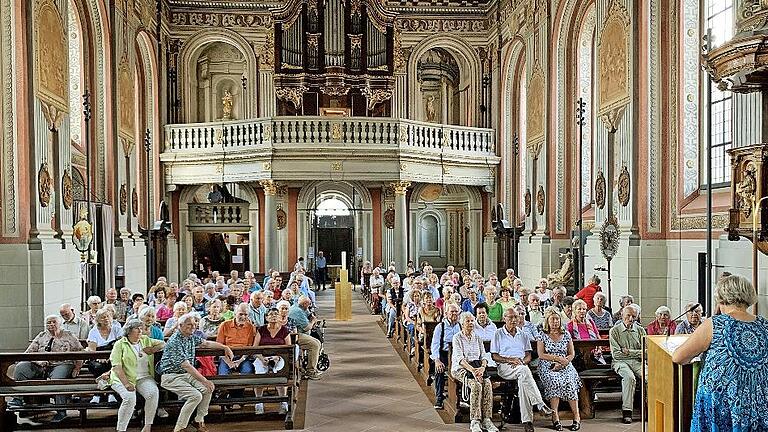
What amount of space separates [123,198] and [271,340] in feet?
33.8

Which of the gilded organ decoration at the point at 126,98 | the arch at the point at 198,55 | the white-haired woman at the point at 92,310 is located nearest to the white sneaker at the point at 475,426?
the white-haired woman at the point at 92,310

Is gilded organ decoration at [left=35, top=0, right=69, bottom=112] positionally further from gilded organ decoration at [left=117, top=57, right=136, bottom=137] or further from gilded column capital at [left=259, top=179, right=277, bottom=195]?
gilded column capital at [left=259, top=179, right=277, bottom=195]

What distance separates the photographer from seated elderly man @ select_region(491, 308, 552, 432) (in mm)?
8906

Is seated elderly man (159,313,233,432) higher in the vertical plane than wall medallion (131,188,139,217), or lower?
lower

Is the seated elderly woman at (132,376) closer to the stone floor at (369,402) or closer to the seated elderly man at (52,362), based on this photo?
the stone floor at (369,402)

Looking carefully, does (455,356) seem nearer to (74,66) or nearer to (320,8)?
(74,66)

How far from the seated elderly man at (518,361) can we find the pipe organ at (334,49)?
15144 mm

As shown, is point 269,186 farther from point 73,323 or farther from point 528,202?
point 73,323

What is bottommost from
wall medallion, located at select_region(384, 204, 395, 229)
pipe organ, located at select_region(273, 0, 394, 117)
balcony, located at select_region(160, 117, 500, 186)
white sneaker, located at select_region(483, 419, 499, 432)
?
white sneaker, located at select_region(483, 419, 499, 432)

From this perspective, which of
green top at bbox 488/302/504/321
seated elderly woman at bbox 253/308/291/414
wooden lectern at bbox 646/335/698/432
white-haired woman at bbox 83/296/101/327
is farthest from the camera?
green top at bbox 488/302/504/321

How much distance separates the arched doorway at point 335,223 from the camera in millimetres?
26406

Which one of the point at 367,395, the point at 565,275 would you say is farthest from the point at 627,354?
the point at 565,275

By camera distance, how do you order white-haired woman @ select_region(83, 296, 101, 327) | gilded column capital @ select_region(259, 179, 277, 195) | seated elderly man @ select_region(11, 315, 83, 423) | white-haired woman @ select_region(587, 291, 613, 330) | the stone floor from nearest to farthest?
the stone floor, seated elderly man @ select_region(11, 315, 83, 423), white-haired woman @ select_region(587, 291, 613, 330), white-haired woman @ select_region(83, 296, 101, 327), gilded column capital @ select_region(259, 179, 277, 195)

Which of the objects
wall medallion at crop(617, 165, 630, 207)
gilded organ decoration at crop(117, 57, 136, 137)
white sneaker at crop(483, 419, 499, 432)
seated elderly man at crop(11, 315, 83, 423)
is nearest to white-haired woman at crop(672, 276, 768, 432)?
white sneaker at crop(483, 419, 499, 432)
